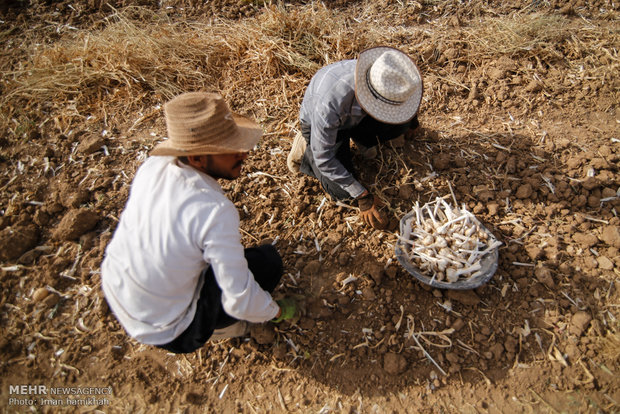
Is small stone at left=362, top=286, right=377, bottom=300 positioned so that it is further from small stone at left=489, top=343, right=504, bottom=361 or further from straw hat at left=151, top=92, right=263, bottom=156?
straw hat at left=151, top=92, right=263, bottom=156

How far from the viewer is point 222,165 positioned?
1.68 m

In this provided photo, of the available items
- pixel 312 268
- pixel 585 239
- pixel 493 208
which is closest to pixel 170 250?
pixel 312 268

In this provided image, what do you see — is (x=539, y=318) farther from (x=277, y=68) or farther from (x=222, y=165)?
(x=277, y=68)

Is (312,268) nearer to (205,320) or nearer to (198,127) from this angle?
(205,320)

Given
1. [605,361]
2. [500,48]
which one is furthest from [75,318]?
[500,48]

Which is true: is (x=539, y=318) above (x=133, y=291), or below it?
below

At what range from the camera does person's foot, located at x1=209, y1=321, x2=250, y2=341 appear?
7.17 ft

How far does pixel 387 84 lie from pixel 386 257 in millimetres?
1261

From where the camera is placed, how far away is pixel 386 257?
2.54 meters

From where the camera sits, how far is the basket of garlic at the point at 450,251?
2176 mm

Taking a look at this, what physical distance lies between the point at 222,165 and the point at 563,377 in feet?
8.03

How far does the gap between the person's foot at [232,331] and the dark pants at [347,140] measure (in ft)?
3.95

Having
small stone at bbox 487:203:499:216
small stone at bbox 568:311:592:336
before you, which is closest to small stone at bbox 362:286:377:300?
small stone at bbox 487:203:499:216

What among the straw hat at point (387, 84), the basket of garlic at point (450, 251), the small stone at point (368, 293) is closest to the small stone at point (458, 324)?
the basket of garlic at point (450, 251)
